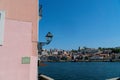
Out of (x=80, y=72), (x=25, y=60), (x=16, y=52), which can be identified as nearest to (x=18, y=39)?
(x=16, y=52)

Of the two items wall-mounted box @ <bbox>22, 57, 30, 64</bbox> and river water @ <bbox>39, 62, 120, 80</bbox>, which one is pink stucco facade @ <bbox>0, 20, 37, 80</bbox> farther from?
river water @ <bbox>39, 62, 120, 80</bbox>

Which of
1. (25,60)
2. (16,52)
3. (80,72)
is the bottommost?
(80,72)

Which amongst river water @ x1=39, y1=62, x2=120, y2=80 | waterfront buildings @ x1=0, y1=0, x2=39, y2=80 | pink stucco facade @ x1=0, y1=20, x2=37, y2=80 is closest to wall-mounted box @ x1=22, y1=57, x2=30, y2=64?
waterfront buildings @ x1=0, y1=0, x2=39, y2=80

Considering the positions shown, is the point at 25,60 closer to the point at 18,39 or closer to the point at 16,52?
the point at 16,52

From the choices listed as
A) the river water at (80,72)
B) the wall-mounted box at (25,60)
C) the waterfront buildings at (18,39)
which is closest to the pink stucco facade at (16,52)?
the waterfront buildings at (18,39)

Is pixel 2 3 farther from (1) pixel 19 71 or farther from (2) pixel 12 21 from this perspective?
(1) pixel 19 71

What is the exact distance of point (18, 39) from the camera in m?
8.01

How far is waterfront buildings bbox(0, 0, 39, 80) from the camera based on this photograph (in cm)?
776

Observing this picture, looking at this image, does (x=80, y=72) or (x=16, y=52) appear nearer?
(x=16, y=52)

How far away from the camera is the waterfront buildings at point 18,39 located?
25.5 ft

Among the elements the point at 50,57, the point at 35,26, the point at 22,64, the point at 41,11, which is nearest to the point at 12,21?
the point at 35,26

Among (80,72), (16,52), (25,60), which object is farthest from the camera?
(80,72)

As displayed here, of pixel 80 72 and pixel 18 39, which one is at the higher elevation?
pixel 18 39

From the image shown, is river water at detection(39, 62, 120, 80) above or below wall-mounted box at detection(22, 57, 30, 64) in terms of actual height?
below
